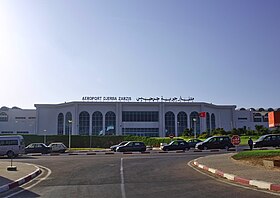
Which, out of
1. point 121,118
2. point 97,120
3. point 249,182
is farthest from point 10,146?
point 121,118

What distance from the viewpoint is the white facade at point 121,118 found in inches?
3819

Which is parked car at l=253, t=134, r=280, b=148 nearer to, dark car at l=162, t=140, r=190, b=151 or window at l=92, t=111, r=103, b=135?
dark car at l=162, t=140, r=190, b=151

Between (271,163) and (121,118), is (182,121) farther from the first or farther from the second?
(271,163)

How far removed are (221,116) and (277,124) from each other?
8471 cm

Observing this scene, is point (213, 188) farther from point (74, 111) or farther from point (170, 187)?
point (74, 111)

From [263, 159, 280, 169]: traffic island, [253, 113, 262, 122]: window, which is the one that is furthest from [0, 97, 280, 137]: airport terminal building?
[263, 159, 280, 169]: traffic island

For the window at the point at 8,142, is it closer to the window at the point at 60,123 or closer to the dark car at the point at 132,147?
the dark car at the point at 132,147

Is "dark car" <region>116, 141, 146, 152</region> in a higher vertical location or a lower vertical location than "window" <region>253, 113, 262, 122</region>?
lower

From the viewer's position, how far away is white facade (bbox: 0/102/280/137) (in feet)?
318

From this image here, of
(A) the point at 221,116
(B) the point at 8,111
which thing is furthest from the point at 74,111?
(A) the point at 221,116

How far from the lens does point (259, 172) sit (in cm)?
1605

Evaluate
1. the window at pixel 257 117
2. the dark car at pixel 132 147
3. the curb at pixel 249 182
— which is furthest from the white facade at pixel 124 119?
the curb at pixel 249 182

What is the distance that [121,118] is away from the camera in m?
97.3

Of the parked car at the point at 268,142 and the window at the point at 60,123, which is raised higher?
the window at the point at 60,123
